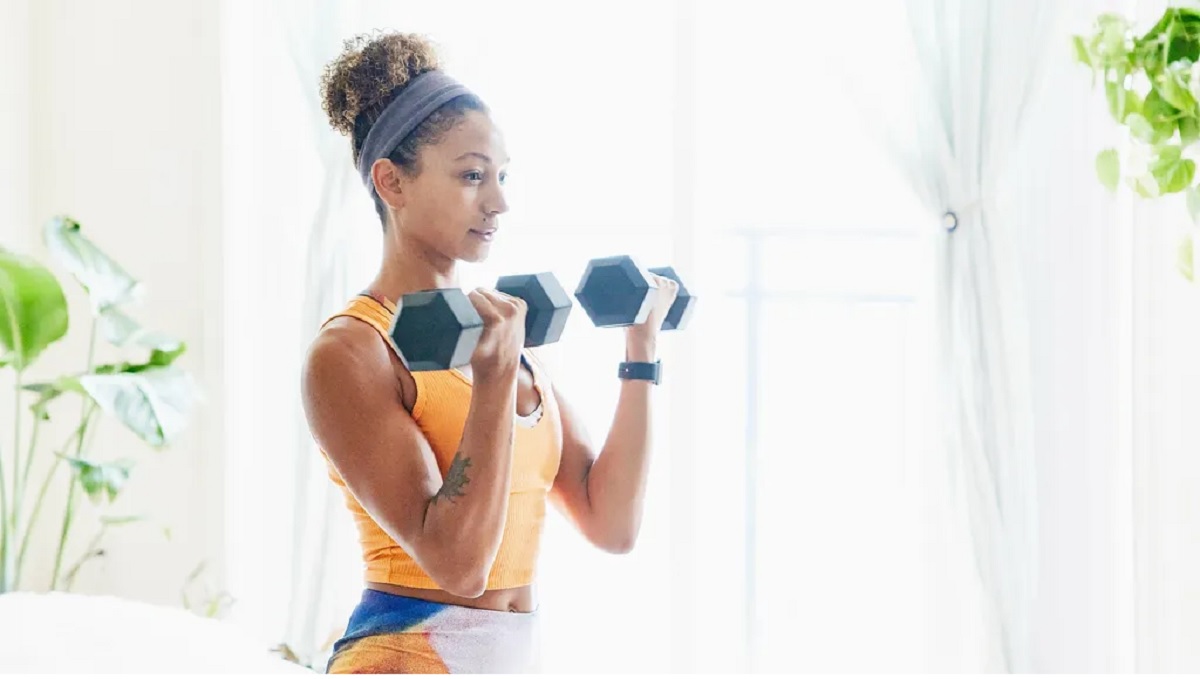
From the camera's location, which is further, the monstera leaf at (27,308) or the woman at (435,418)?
the monstera leaf at (27,308)

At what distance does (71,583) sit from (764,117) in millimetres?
1951

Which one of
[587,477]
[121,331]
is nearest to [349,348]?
[587,477]

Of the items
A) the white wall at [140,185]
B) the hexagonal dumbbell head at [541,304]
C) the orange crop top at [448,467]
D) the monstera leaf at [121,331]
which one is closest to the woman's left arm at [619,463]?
the orange crop top at [448,467]

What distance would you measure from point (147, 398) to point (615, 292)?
3.78 ft

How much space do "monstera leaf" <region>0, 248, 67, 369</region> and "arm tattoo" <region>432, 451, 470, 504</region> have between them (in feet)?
4.23

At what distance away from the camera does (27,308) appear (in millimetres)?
2219

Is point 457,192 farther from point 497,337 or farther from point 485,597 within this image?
point 485,597

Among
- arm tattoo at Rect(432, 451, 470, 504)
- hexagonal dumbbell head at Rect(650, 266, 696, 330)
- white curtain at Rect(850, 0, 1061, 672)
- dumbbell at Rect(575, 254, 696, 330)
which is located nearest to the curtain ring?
white curtain at Rect(850, 0, 1061, 672)

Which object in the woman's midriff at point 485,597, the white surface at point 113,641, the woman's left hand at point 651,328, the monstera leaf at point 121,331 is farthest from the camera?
the monstera leaf at point 121,331

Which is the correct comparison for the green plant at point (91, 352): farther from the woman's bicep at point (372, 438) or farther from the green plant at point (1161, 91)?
the green plant at point (1161, 91)

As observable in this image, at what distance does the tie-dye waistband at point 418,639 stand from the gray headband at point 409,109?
1.83 ft

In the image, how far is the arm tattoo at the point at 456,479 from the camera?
4.25ft

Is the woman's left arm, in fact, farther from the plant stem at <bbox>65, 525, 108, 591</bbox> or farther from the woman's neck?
the plant stem at <bbox>65, 525, 108, 591</bbox>

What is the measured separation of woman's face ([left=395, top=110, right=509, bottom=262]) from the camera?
145cm
